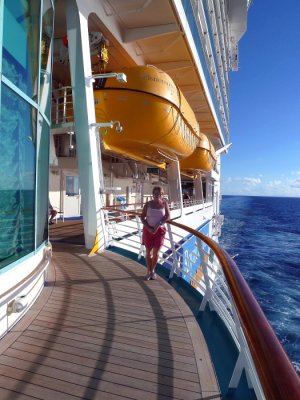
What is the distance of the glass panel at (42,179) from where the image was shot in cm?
344

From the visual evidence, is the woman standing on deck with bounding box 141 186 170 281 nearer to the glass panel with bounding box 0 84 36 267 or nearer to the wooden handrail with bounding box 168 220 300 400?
the glass panel with bounding box 0 84 36 267

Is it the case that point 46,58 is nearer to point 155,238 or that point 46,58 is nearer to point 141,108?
point 155,238

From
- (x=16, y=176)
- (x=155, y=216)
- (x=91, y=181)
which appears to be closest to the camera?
(x=16, y=176)

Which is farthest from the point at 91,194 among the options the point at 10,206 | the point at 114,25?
the point at 114,25

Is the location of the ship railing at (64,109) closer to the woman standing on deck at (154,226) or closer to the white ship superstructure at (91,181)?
the white ship superstructure at (91,181)

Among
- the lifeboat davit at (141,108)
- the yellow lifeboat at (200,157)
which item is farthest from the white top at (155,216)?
the yellow lifeboat at (200,157)

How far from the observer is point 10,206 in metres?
2.72

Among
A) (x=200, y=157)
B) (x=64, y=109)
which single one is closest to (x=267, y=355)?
(x=64, y=109)

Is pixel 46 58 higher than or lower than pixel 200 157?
higher

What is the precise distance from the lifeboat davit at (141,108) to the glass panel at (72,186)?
3.75 meters

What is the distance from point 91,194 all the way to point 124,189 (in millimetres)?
8795

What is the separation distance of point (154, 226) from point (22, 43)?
2.60m

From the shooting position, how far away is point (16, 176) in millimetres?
2822

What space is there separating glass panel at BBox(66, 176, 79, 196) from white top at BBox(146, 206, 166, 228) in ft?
24.6
